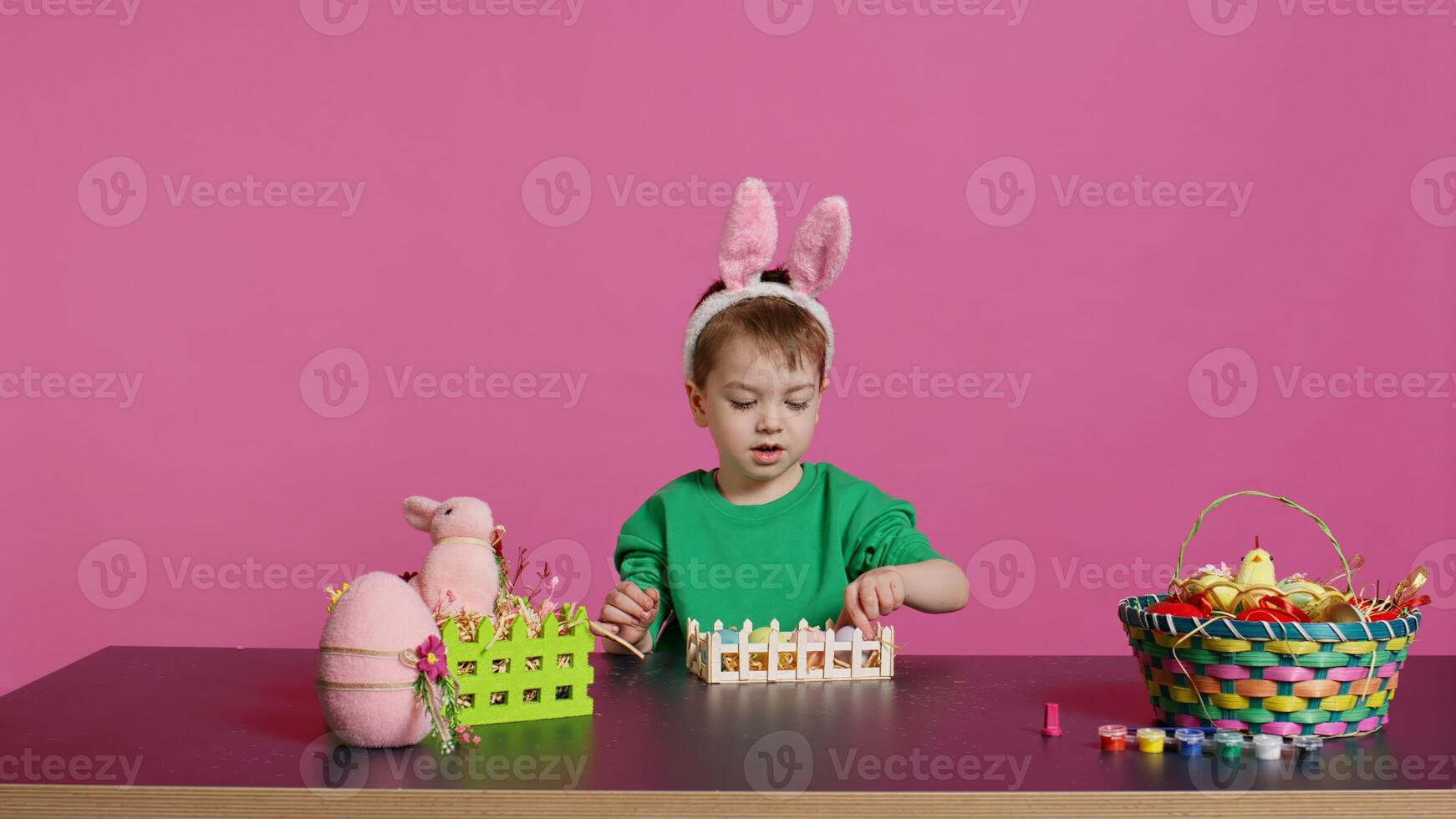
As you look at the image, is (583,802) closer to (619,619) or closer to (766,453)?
(619,619)

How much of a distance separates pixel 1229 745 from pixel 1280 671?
0.12 metres

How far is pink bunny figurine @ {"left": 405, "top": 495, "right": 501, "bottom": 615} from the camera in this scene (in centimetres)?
155

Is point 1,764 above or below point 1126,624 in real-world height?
below

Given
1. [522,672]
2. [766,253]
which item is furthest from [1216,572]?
[766,253]

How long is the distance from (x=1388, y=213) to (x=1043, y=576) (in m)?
1.28

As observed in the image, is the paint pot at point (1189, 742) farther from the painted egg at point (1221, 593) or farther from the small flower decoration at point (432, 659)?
the small flower decoration at point (432, 659)

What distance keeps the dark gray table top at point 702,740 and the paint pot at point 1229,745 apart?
0.08 ft

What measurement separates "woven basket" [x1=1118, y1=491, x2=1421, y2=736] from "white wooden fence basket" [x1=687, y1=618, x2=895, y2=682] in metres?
0.40

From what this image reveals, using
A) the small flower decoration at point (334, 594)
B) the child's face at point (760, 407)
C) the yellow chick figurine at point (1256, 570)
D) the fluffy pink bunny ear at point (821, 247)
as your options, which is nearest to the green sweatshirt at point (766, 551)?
the child's face at point (760, 407)

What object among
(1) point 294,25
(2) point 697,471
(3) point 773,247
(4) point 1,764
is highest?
(1) point 294,25

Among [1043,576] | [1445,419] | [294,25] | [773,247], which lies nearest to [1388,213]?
[1445,419]

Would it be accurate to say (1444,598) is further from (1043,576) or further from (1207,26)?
(1207,26)

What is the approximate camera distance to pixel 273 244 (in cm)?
343

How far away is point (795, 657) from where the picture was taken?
170cm
